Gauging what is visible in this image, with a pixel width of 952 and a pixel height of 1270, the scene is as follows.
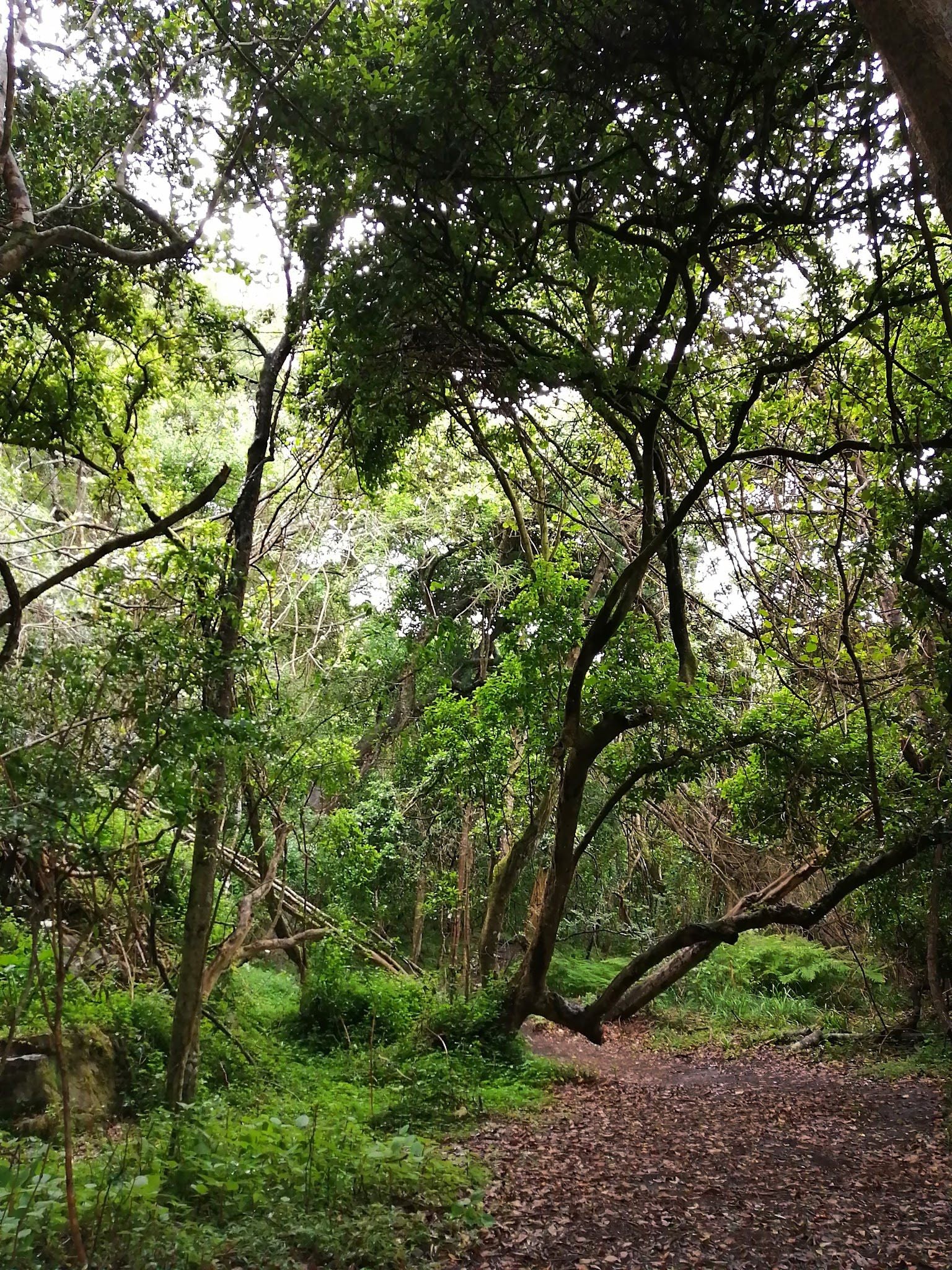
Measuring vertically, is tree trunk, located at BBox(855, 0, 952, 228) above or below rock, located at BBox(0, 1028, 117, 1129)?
above

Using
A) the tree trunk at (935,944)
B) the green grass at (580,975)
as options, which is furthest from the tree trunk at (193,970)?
the green grass at (580,975)

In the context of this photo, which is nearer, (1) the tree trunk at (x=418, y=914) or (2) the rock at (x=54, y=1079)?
(2) the rock at (x=54, y=1079)

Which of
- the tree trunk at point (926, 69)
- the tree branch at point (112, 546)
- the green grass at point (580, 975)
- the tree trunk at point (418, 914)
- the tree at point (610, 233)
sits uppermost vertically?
the tree at point (610, 233)

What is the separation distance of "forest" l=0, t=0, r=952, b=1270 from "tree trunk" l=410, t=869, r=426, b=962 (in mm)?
1154

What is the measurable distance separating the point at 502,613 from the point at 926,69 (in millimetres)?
6167

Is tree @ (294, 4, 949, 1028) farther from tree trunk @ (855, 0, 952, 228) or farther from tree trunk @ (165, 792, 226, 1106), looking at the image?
tree trunk @ (165, 792, 226, 1106)

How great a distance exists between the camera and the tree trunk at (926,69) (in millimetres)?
2068

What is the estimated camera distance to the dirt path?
4094 mm

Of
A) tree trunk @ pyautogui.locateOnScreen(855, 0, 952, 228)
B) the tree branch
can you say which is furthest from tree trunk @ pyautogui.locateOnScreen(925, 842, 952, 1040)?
the tree branch

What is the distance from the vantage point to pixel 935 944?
308 inches

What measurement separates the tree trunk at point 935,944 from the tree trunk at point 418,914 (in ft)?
19.6

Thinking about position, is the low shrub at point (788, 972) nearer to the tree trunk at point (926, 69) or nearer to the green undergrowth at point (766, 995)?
the green undergrowth at point (766, 995)

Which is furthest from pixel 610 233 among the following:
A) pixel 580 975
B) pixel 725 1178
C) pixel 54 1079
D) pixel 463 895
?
pixel 580 975

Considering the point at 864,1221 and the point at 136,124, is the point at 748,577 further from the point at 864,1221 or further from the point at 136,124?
the point at 136,124
